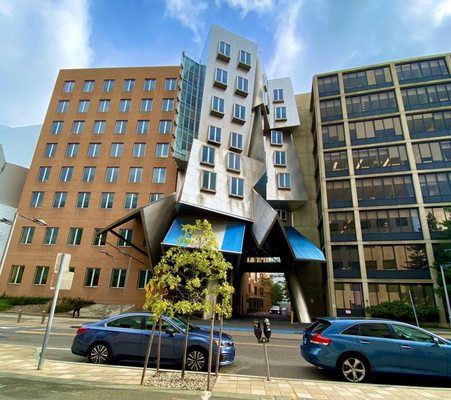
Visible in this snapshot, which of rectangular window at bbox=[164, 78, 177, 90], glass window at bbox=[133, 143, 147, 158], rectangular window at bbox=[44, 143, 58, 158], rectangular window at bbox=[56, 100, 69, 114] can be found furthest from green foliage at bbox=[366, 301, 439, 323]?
rectangular window at bbox=[56, 100, 69, 114]

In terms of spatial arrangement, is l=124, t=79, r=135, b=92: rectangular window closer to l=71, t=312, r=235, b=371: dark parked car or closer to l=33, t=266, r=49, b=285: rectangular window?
l=33, t=266, r=49, b=285: rectangular window

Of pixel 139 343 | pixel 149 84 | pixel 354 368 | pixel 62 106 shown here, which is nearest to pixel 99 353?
pixel 139 343

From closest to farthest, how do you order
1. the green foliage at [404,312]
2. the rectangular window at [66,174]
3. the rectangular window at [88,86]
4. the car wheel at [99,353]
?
the car wheel at [99,353] → the green foliage at [404,312] → the rectangular window at [66,174] → the rectangular window at [88,86]

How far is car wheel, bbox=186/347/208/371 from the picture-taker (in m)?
7.52

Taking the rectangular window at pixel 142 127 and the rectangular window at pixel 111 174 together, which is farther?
the rectangular window at pixel 142 127

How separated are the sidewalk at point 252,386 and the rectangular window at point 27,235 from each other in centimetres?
3211

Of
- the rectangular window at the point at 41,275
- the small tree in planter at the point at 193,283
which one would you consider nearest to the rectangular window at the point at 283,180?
the small tree in planter at the point at 193,283

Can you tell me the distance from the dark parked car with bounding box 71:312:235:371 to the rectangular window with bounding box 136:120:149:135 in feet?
109

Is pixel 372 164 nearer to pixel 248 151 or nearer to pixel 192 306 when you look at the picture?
pixel 248 151

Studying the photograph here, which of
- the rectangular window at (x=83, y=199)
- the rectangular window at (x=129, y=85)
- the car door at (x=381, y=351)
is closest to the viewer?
the car door at (x=381, y=351)

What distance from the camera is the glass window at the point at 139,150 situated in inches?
1442

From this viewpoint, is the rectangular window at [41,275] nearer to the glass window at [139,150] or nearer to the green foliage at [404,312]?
the glass window at [139,150]

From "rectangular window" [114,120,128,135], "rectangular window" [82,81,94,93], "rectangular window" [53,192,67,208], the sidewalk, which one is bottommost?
the sidewalk

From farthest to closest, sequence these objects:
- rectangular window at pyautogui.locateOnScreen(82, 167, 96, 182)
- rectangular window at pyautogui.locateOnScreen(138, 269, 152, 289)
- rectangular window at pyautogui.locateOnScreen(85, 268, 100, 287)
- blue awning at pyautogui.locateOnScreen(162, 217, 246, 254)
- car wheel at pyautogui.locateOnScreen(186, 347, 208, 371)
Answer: rectangular window at pyautogui.locateOnScreen(82, 167, 96, 182)
rectangular window at pyautogui.locateOnScreen(138, 269, 152, 289)
rectangular window at pyautogui.locateOnScreen(85, 268, 100, 287)
blue awning at pyautogui.locateOnScreen(162, 217, 246, 254)
car wheel at pyautogui.locateOnScreen(186, 347, 208, 371)
